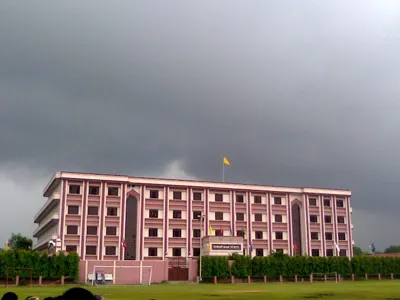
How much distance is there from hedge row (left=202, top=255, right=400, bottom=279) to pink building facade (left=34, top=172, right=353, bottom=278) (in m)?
5.33

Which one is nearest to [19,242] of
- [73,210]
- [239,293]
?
[73,210]

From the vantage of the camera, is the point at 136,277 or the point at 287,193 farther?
the point at 287,193

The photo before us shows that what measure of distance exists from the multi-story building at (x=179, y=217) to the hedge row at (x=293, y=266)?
5869mm

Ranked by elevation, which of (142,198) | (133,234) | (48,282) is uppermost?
(142,198)

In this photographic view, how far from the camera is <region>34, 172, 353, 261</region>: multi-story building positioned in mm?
78625

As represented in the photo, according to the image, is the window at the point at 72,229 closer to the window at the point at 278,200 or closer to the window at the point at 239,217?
the window at the point at 239,217

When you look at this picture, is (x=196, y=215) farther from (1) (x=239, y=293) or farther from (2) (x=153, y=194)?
(1) (x=239, y=293)

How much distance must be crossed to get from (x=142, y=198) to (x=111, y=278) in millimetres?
18466

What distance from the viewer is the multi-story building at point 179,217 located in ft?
258

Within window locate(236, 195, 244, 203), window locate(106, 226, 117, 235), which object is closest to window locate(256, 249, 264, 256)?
window locate(236, 195, 244, 203)

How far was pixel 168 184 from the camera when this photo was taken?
85.4 meters

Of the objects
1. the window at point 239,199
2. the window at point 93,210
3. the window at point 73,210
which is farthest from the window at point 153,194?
the window at point 239,199

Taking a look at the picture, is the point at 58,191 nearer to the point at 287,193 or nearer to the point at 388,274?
the point at 287,193

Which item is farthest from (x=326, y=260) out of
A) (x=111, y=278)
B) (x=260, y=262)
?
(x=111, y=278)
